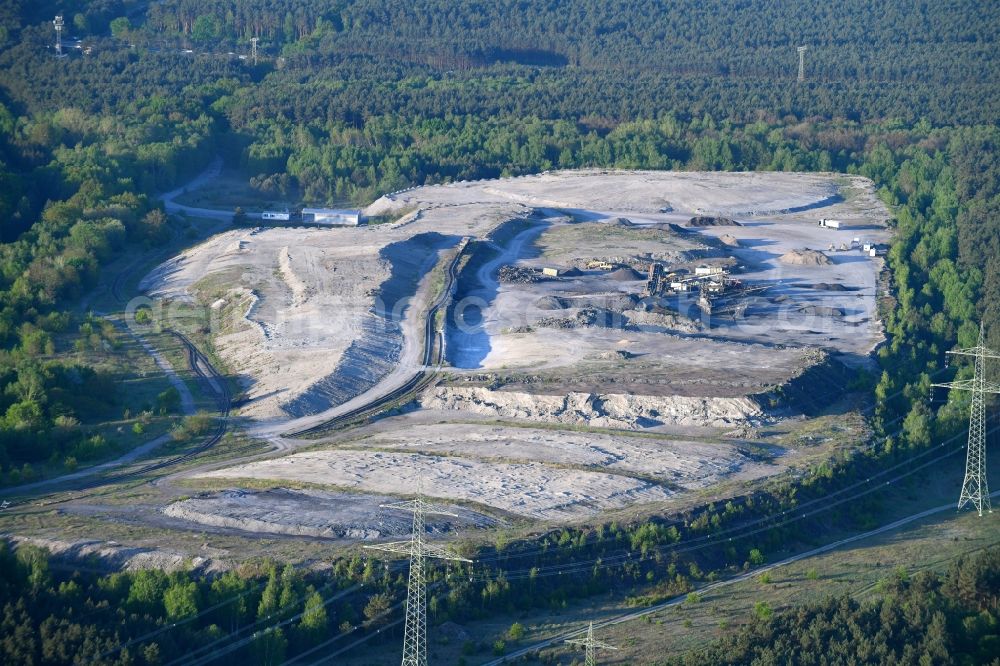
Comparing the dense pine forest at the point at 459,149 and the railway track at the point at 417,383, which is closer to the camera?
the dense pine forest at the point at 459,149

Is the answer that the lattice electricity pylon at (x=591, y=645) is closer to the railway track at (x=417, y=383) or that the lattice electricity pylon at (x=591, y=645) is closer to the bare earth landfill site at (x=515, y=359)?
the bare earth landfill site at (x=515, y=359)

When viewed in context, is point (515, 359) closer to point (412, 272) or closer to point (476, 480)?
point (476, 480)

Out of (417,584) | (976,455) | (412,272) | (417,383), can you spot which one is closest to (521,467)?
(417,383)

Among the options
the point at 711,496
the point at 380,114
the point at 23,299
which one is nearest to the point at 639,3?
the point at 380,114

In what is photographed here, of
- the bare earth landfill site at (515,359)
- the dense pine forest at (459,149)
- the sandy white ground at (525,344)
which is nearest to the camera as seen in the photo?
the dense pine forest at (459,149)

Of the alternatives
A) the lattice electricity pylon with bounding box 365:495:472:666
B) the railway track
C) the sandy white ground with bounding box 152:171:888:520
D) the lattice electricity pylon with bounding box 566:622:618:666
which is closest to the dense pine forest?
the lattice electricity pylon with bounding box 365:495:472:666

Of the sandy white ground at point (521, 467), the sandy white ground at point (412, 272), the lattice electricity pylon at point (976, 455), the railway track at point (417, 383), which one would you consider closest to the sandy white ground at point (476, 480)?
the sandy white ground at point (521, 467)

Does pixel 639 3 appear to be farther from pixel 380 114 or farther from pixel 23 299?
pixel 23 299

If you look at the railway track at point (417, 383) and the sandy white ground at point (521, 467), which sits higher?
the railway track at point (417, 383)
